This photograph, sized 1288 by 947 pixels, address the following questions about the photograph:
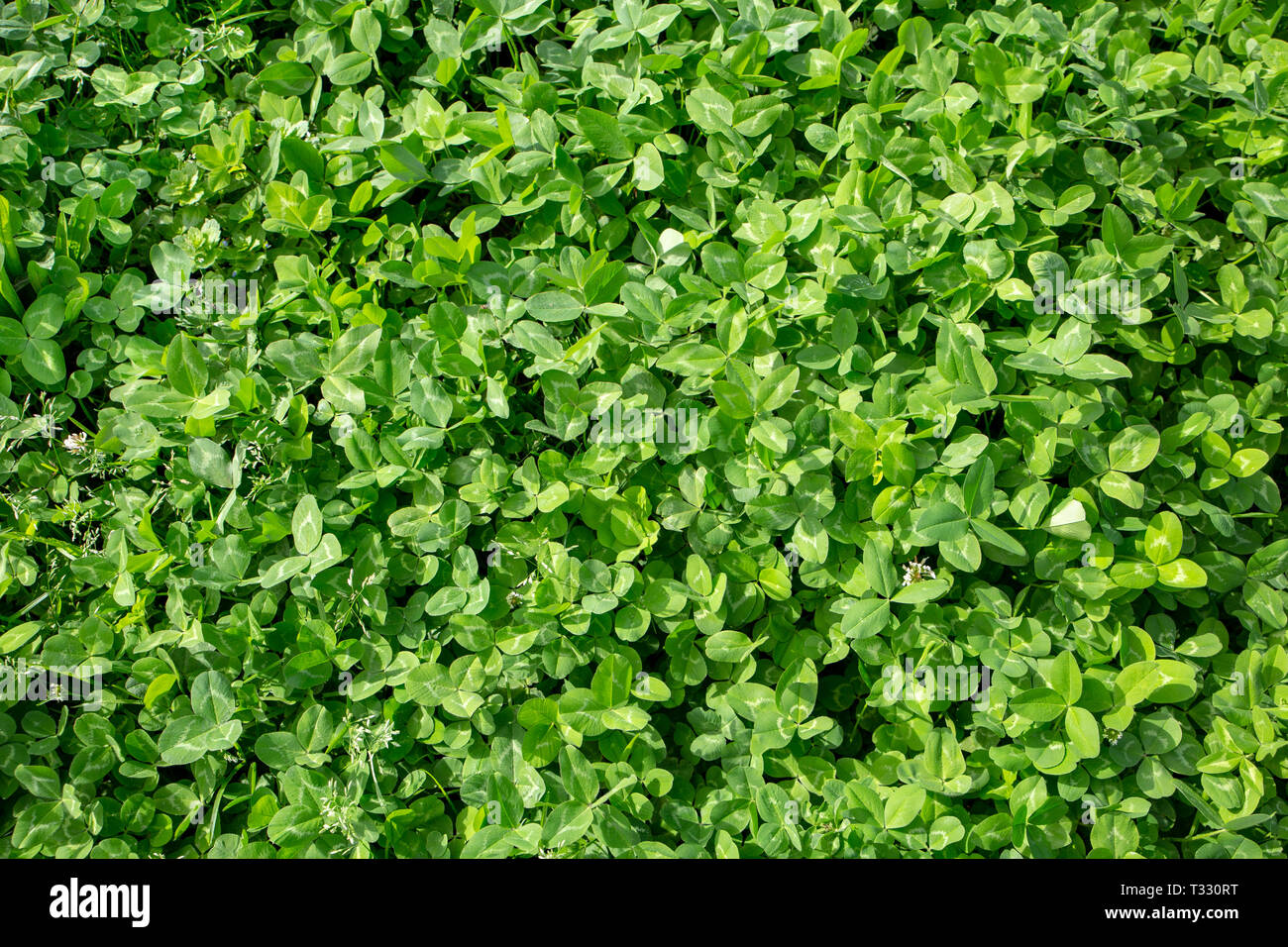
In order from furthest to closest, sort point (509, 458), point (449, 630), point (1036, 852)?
1. point (509, 458)
2. point (449, 630)
3. point (1036, 852)

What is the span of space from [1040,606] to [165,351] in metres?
2.22

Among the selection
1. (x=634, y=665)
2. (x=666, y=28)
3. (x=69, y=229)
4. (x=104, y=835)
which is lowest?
(x=104, y=835)

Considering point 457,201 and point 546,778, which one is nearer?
point 546,778

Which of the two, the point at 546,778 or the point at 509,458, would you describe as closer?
the point at 546,778

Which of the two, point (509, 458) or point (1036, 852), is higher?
point (509, 458)

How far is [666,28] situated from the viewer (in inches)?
98.5

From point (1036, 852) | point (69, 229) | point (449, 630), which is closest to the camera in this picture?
point (1036, 852)

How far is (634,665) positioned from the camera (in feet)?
6.93

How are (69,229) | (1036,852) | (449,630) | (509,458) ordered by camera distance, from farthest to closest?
(69,229)
(509,458)
(449,630)
(1036,852)
